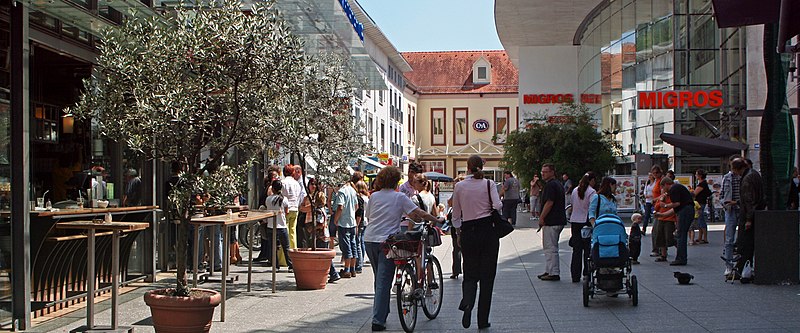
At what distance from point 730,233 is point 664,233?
6.96 feet

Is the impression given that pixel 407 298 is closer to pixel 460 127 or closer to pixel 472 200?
pixel 472 200

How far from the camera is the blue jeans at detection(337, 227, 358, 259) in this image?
13.6m

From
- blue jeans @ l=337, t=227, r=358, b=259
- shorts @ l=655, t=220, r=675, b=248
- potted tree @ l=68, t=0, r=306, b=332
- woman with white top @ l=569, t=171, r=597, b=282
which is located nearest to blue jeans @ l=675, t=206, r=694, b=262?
shorts @ l=655, t=220, r=675, b=248

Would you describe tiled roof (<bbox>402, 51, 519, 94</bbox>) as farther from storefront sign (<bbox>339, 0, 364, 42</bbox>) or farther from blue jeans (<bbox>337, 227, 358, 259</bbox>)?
blue jeans (<bbox>337, 227, 358, 259</bbox>)

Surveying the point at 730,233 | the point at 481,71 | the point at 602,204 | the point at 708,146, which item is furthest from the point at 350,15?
the point at 481,71

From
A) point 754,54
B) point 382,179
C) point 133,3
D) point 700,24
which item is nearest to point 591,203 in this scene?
point 382,179

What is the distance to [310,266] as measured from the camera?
40.0 ft

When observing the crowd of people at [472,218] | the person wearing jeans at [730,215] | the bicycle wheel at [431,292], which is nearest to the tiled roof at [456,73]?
the crowd of people at [472,218]

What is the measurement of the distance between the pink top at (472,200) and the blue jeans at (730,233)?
5.01 metres

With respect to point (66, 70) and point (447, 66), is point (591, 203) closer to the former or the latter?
point (66, 70)

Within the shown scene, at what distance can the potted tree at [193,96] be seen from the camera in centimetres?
790

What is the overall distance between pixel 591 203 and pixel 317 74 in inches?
202

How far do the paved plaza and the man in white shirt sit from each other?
1011 mm

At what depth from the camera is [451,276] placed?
13.8 metres
